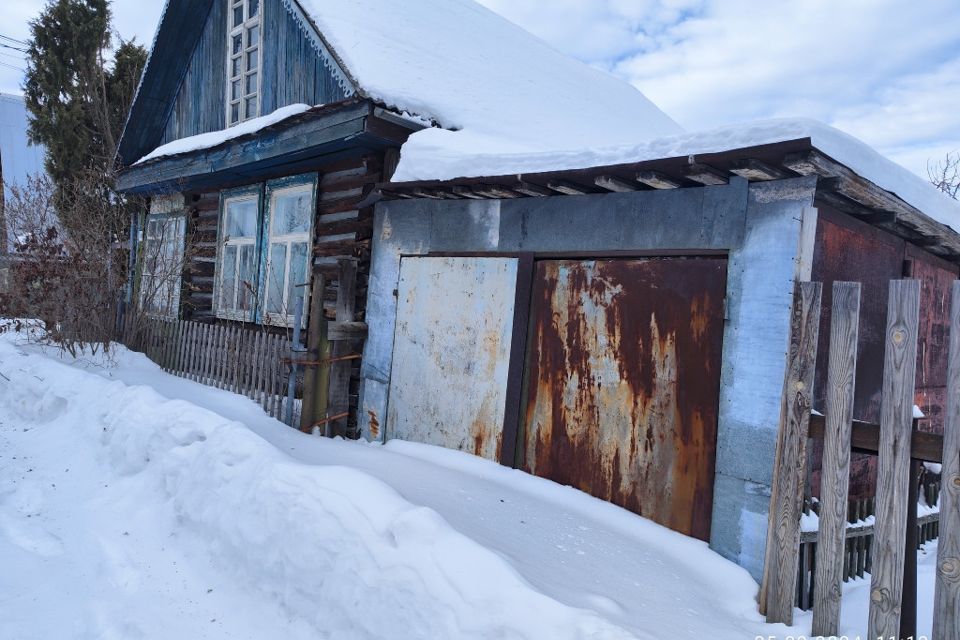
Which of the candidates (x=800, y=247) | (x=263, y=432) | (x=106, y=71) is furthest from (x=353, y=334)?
(x=106, y=71)

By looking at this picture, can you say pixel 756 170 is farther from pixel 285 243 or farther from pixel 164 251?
pixel 164 251

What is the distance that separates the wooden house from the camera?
3.96 metres

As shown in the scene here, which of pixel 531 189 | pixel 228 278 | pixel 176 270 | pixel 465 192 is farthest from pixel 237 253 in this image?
pixel 531 189

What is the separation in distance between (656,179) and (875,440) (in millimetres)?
2022

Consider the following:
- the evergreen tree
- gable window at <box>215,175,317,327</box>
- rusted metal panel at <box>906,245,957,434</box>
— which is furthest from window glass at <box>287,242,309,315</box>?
the evergreen tree

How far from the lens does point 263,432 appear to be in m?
5.84

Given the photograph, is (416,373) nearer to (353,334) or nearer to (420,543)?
(353,334)

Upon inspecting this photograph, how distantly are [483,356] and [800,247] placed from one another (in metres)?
2.75

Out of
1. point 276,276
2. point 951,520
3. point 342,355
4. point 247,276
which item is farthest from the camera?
point 247,276

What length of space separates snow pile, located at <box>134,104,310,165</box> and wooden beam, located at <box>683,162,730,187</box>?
487cm

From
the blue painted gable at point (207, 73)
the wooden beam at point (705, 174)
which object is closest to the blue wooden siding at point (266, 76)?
the blue painted gable at point (207, 73)

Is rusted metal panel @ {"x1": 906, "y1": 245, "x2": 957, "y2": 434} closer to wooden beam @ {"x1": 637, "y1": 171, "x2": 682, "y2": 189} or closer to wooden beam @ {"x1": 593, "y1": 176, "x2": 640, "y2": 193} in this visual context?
wooden beam @ {"x1": 637, "y1": 171, "x2": 682, "y2": 189}

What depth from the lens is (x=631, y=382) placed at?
4566 millimetres

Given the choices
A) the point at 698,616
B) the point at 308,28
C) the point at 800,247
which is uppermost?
the point at 308,28
